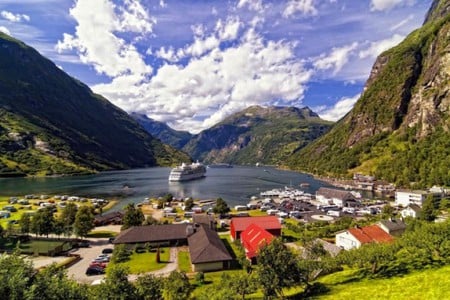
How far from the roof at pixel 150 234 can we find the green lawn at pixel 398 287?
3737 cm

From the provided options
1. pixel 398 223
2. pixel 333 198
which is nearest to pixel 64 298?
pixel 398 223

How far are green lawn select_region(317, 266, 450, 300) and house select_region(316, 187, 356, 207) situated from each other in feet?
304

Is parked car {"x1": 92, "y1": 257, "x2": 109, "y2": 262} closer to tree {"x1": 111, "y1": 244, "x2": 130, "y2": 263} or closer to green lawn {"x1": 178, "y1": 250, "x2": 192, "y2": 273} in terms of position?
tree {"x1": 111, "y1": 244, "x2": 130, "y2": 263}

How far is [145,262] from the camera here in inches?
2408

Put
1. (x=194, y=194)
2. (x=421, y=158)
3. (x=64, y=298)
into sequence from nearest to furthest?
(x=64, y=298)
(x=194, y=194)
(x=421, y=158)

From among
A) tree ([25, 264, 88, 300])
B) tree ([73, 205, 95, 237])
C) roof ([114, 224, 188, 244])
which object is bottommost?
roof ([114, 224, 188, 244])

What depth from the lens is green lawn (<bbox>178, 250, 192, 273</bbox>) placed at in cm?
5747

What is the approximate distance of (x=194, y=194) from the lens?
173m

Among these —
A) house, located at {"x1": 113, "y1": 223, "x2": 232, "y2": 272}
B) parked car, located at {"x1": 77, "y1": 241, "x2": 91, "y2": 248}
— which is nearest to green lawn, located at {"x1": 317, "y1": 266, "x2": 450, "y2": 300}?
house, located at {"x1": 113, "y1": 223, "x2": 232, "y2": 272}

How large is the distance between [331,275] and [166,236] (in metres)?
36.9

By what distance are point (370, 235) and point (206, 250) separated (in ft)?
114

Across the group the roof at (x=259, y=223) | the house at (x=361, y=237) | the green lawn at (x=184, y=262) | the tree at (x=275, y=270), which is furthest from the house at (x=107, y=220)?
the tree at (x=275, y=270)

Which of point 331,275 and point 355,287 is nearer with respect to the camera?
point 355,287

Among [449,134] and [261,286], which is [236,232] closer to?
[261,286]
